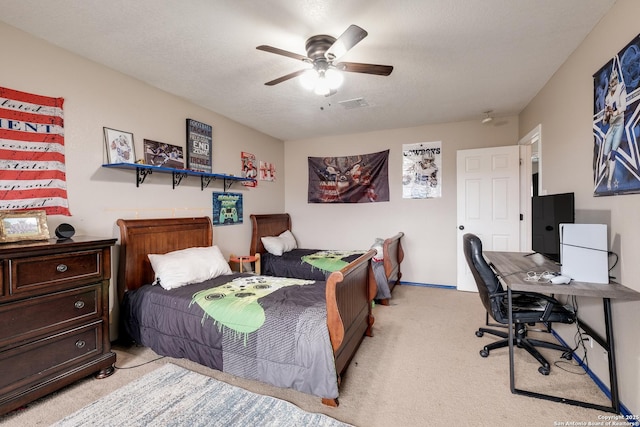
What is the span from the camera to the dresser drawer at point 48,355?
5.40 feet

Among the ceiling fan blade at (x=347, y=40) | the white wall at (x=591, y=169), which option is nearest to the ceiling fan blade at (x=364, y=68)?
the ceiling fan blade at (x=347, y=40)

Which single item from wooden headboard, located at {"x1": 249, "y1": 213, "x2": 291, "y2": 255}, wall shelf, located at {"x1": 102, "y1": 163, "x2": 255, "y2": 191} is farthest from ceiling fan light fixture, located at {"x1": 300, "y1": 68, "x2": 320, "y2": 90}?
wooden headboard, located at {"x1": 249, "y1": 213, "x2": 291, "y2": 255}

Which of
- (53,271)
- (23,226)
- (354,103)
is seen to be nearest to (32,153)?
(23,226)

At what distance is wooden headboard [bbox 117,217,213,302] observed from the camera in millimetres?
2541

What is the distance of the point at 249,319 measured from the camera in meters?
1.97

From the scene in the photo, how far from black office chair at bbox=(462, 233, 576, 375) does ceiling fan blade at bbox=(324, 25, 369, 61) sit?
174 centimetres

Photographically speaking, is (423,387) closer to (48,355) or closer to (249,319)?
(249,319)

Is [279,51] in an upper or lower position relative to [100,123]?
upper

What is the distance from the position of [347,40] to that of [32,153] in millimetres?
2378

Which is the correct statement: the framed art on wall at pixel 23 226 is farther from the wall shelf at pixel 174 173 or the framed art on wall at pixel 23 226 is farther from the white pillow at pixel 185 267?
the white pillow at pixel 185 267

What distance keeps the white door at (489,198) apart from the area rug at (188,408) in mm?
3295

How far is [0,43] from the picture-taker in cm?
193

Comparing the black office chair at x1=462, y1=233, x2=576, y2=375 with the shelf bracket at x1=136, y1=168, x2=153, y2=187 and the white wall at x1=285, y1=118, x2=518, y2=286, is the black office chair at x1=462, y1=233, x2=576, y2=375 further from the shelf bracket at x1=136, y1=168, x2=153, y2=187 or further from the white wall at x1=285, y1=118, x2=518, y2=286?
the shelf bracket at x1=136, y1=168, x2=153, y2=187

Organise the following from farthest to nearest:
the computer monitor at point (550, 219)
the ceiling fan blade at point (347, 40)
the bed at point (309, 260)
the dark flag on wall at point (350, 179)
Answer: the dark flag on wall at point (350, 179), the bed at point (309, 260), the computer monitor at point (550, 219), the ceiling fan blade at point (347, 40)
